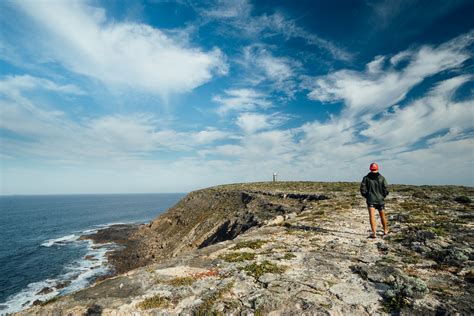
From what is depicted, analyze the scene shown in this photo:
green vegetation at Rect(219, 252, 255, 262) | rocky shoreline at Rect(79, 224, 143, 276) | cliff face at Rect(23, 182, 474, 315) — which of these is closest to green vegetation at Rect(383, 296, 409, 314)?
cliff face at Rect(23, 182, 474, 315)

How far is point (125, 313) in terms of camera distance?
6359mm

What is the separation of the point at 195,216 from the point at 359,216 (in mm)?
45645

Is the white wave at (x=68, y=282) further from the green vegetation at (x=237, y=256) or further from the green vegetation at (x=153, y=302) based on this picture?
the green vegetation at (x=153, y=302)

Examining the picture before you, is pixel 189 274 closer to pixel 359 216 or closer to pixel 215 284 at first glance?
pixel 215 284

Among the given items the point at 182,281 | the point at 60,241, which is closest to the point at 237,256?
the point at 182,281

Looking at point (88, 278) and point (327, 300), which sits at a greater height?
point (327, 300)

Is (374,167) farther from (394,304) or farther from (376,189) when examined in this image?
(394,304)

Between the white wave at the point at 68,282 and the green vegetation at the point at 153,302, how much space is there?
122 feet

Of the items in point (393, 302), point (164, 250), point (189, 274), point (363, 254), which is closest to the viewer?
point (393, 302)

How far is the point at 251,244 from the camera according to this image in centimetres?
1218

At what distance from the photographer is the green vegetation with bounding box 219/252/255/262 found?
10031 mm

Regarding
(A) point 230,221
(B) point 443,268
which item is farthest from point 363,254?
(A) point 230,221

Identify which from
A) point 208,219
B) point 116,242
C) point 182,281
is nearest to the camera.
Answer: point 182,281

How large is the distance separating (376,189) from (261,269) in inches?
315
